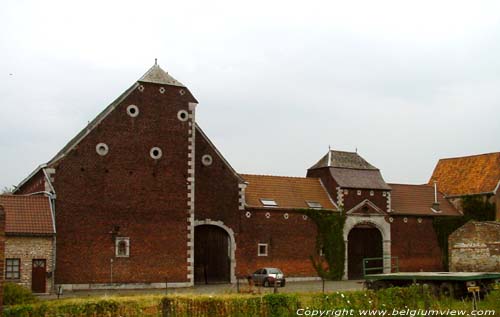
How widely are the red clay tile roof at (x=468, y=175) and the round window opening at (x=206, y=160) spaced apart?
19948 millimetres

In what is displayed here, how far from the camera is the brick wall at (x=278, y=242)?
36.8 m

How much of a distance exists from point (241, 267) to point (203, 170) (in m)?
5.74

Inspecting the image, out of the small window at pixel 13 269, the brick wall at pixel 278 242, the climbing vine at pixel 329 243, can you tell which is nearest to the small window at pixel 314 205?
the climbing vine at pixel 329 243

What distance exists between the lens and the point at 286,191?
40156 mm

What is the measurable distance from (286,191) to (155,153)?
31.8ft

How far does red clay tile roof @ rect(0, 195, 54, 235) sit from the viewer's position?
1142 inches

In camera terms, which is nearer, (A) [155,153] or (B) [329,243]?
(A) [155,153]

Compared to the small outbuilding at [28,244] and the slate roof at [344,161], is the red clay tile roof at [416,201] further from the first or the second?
the small outbuilding at [28,244]

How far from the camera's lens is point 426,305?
53.5ft

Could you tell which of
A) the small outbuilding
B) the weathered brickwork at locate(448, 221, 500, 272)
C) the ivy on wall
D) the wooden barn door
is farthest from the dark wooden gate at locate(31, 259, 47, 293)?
the ivy on wall

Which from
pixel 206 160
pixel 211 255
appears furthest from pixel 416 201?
pixel 206 160

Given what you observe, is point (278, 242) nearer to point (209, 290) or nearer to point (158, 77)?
point (209, 290)

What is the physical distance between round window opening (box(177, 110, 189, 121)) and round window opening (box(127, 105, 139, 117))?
2.23 m

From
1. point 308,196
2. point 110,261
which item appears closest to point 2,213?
point 110,261
